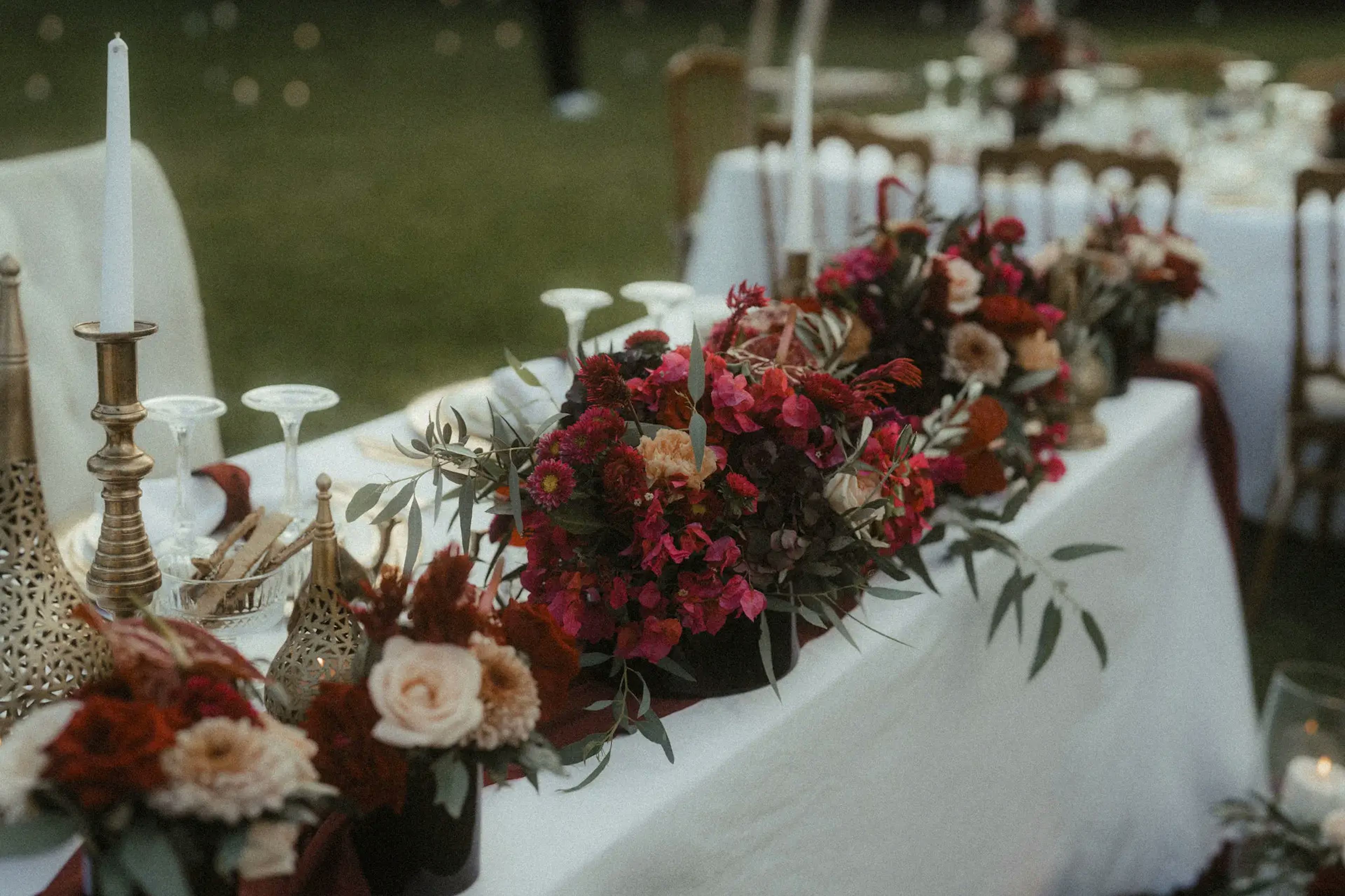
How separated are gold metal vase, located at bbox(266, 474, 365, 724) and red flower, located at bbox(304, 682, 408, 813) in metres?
0.16

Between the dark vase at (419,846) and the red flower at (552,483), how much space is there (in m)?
0.20

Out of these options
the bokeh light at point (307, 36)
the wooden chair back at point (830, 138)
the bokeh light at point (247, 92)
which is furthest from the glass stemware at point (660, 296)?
the bokeh light at point (307, 36)

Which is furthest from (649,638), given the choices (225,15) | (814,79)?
(225,15)

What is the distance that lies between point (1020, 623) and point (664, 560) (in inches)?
17.3

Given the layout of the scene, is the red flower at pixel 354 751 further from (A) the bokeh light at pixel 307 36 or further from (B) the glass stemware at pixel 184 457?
(A) the bokeh light at pixel 307 36

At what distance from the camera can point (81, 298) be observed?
6.15ft

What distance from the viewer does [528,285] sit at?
5.36 m

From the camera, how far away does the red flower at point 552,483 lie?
86cm

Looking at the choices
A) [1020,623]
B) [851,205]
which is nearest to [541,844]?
[1020,623]

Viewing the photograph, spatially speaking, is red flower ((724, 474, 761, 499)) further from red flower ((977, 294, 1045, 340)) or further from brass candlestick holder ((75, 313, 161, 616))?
red flower ((977, 294, 1045, 340))

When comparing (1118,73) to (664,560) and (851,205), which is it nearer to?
(851,205)

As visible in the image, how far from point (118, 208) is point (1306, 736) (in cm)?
165

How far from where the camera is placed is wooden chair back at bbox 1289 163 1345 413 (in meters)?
2.43

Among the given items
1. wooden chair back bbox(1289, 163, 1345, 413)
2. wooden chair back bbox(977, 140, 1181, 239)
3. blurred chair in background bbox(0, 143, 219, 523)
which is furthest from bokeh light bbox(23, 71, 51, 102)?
wooden chair back bbox(1289, 163, 1345, 413)
